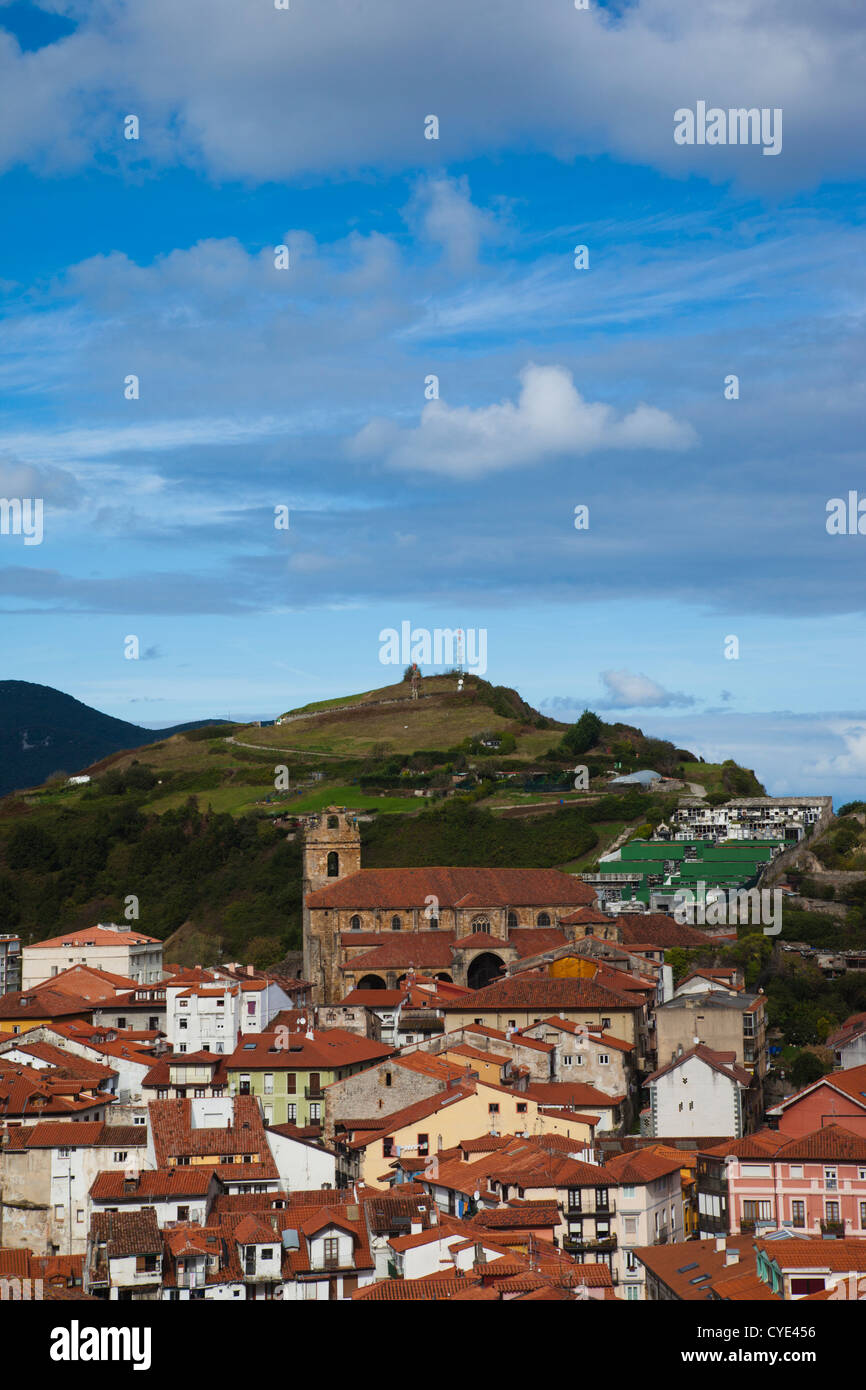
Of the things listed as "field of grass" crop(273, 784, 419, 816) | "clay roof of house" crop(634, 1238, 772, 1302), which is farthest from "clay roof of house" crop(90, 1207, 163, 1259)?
"field of grass" crop(273, 784, 419, 816)

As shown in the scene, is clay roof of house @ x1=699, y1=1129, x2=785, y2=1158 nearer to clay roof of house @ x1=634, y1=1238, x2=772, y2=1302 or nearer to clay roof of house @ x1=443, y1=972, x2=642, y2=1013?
clay roof of house @ x1=634, y1=1238, x2=772, y2=1302

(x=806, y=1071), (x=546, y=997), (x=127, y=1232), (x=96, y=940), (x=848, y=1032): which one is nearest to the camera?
(x=127, y=1232)

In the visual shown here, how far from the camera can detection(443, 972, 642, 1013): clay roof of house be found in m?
50.8

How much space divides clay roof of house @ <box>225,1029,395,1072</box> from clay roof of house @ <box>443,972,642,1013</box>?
3509 millimetres

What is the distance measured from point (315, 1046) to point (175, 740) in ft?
302

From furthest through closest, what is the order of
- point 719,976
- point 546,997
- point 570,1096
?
point 719,976 < point 546,997 < point 570,1096

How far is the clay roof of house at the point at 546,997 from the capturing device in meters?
50.8

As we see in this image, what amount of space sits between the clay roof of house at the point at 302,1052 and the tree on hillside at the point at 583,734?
62.0 meters

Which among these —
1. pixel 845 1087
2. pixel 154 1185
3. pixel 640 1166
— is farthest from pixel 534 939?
pixel 640 1166

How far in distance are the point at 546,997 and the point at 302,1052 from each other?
8.40 m

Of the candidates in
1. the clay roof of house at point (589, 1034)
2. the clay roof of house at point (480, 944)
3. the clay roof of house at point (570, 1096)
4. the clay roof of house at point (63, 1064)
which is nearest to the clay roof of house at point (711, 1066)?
the clay roof of house at point (570, 1096)

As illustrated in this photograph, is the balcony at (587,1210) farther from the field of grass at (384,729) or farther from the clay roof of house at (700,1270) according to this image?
the field of grass at (384,729)

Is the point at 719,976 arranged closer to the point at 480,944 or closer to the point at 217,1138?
the point at 480,944

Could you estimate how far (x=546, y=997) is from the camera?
2040 inches
